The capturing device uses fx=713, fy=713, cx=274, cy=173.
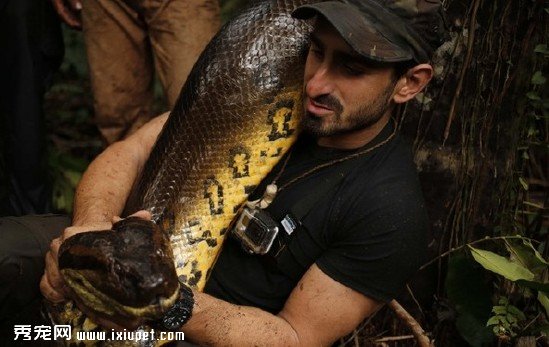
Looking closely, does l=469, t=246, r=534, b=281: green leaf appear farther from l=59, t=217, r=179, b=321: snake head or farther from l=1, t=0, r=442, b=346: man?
l=59, t=217, r=179, b=321: snake head

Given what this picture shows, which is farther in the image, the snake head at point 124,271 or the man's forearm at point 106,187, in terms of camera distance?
the man's forearm at point 106,187

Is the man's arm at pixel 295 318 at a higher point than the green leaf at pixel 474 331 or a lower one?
higher

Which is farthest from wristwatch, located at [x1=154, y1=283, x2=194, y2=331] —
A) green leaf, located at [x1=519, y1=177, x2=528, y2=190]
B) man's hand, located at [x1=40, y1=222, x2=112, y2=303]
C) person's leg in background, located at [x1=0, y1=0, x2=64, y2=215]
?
person's leg in background, located at [x1=0, y1=0, x2=64, y2=215]

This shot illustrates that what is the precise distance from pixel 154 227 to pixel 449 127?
164cm

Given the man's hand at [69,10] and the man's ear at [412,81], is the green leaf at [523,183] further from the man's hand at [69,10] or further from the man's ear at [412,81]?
the man's hand at [69,10]

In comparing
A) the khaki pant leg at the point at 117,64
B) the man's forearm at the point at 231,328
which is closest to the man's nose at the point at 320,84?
the man's forearm at the point at 231,328

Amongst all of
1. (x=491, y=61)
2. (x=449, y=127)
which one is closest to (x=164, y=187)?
(x=449, y=127)

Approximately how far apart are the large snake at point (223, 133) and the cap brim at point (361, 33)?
2.13 ft

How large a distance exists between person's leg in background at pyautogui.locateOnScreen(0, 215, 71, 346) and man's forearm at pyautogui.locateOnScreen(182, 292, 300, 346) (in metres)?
0.73

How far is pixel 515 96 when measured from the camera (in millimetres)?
3428

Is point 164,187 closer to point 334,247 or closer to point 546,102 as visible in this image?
point 334,247

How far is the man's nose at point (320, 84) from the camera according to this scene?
2.74 metres

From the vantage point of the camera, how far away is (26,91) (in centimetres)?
424

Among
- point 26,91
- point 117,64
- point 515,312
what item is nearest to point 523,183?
point 515,312
